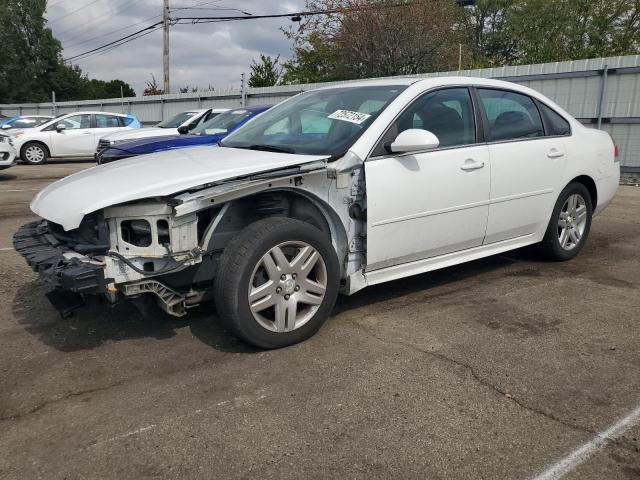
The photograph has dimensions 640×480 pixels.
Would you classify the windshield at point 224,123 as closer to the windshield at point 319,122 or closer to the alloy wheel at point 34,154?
the windshield at point 319,122

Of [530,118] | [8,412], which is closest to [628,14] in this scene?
[530,118]

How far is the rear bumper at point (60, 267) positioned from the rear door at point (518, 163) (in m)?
2.93

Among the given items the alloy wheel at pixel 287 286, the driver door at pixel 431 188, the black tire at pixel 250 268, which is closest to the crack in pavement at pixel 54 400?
the black tire at pixel 250 268

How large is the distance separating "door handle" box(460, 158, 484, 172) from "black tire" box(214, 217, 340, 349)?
1.34 metres

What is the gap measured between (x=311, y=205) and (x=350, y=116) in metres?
0.78

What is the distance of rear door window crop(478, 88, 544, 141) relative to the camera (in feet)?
14.9

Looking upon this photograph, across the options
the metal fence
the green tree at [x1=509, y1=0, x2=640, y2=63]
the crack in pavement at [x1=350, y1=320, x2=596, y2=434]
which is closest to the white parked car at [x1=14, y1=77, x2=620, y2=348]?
the crack in pavement at [x1=350, y1=320, x2=596, y2=434]

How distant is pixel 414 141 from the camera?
370 cm

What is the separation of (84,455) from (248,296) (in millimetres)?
1173

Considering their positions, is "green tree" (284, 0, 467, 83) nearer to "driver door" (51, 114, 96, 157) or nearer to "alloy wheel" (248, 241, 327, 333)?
"driver door" (51, 114, 96, 157)

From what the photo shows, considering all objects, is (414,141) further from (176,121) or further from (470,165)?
(176,121)

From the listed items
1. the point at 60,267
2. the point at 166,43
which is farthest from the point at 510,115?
the point at 166,43

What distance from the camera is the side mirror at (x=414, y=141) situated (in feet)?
12.1

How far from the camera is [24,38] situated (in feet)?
181
